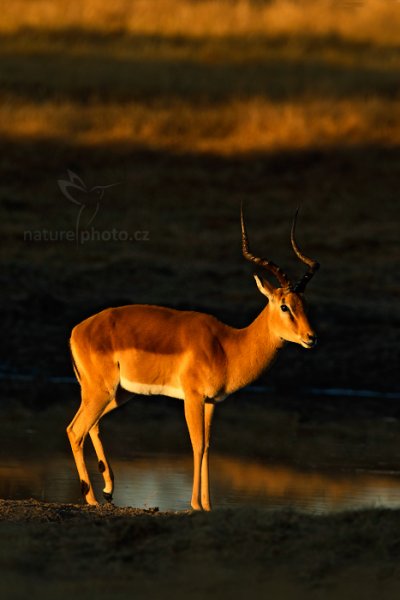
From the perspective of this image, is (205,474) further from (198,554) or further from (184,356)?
(198,554)

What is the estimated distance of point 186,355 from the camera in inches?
448

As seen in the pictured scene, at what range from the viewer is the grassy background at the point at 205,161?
18953 mm

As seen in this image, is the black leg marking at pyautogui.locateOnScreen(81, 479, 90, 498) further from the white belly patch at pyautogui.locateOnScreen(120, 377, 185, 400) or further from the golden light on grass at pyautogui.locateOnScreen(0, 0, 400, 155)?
the golden light on grass at pyautogui.locateOnScreen(0, 0, 400, 155)

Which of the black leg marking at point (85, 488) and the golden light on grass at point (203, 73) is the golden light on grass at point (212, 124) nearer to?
Answer: the golden light on grass at point (203, 73)

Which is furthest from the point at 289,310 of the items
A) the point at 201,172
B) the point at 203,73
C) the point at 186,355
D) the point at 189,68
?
the point at 189,68

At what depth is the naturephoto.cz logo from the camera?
74.2 ft

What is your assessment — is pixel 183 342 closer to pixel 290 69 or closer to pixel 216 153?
pixel 216 153

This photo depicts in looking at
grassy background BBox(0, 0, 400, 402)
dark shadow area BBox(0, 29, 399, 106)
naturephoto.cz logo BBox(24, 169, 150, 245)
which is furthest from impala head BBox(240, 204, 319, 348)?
dark shadow area BBox(0, 29, 399, 106)

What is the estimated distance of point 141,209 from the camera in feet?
82.5

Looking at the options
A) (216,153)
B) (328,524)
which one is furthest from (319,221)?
(328,524)

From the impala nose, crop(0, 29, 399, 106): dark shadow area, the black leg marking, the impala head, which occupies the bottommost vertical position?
the black leg marking

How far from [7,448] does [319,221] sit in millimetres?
12162

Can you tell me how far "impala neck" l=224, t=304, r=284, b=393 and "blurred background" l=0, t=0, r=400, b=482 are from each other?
3.36 m

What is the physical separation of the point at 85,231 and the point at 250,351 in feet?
39.3
